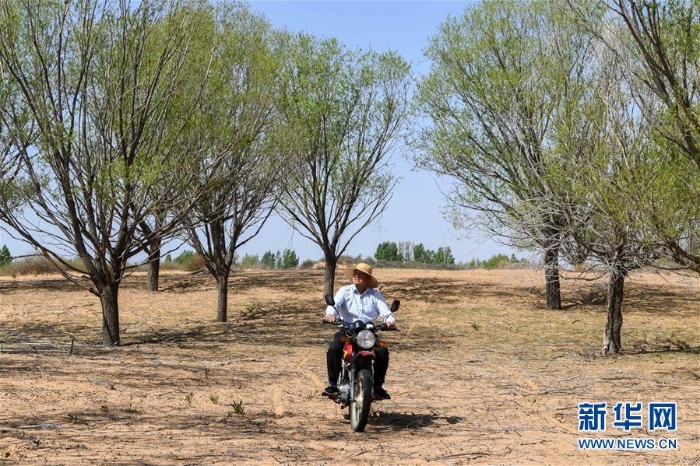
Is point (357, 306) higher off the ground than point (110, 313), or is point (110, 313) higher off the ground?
point (357, 306)

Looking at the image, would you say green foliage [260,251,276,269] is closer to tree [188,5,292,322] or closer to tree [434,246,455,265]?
tree [434,246,455,265]

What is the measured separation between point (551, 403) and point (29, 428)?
593 cm

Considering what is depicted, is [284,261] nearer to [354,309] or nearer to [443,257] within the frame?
[443,257]

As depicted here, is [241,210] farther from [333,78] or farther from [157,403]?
[157,403]

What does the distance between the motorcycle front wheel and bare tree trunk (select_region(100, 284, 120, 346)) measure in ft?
26.0

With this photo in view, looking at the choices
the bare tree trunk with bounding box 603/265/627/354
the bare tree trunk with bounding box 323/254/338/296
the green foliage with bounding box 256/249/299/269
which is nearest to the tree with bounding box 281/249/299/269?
the green foliage with bounding box 256/249/299/269

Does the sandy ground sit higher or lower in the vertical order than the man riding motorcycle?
lower

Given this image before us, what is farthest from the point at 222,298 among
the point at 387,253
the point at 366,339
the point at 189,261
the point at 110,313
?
the point at 387,253

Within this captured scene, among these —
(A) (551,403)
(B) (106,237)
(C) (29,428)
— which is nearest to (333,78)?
(B) (106,237)

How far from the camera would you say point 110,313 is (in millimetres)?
14695

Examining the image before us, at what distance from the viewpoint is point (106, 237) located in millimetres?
13922

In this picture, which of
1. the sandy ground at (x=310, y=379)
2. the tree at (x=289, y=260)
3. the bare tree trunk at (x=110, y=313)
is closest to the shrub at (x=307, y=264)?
the tree at (x=289, y=260)

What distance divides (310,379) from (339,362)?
129 inches

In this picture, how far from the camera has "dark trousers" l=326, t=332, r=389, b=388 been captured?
26.2 feet
